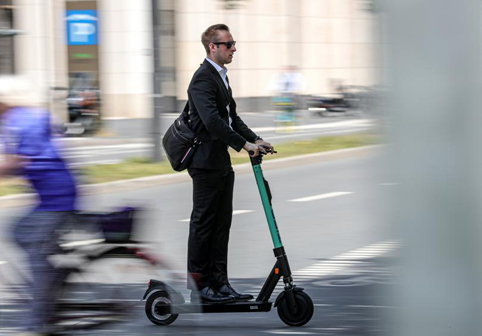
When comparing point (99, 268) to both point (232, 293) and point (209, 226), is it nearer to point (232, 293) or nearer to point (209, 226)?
point (209, 226)

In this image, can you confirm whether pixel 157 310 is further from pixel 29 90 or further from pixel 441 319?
pixel 441 319

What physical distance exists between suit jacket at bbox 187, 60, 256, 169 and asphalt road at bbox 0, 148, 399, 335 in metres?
0.52

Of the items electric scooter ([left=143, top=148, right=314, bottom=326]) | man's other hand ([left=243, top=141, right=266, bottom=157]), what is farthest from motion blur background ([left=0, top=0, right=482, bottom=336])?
man's other hand ([left=243, top=141, right=266, bottom=157])

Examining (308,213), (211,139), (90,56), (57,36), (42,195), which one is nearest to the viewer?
(42,195)

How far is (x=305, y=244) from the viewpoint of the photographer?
336 inches

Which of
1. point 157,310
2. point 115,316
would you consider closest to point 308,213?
point 157,310

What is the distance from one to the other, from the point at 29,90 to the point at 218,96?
1.25 meters

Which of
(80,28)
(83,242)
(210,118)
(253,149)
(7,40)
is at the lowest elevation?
(83,242)

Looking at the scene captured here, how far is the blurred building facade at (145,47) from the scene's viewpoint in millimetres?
31875

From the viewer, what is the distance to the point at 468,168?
1.66 metres

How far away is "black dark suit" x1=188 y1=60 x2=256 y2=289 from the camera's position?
527 cm

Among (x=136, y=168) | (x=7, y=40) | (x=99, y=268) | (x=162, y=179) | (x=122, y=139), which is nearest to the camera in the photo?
(x=99, y=268)

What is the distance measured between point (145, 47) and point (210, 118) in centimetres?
2739

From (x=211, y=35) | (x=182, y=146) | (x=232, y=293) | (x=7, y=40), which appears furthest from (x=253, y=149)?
(x=7, y=40)
